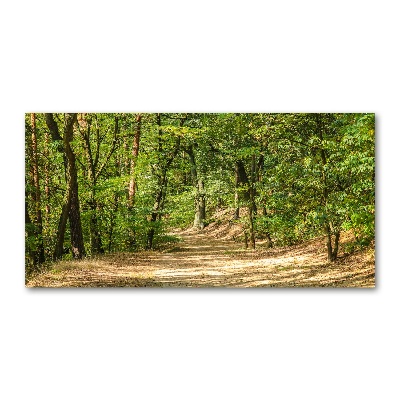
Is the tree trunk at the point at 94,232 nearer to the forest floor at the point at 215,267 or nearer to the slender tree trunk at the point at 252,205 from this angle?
the forest floor at the point at 215,267

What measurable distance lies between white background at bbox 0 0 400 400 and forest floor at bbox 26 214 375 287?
0.12 meters

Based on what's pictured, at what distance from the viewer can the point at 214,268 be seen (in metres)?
6.31

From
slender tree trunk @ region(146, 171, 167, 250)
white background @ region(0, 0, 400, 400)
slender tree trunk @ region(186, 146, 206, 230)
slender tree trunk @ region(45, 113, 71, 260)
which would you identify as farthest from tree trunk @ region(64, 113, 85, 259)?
slender tree trunk @ region(186, 146, 206, 230)

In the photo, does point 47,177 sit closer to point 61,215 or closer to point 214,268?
point 61,215

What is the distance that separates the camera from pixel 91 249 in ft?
22.1

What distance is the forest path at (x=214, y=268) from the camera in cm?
609
